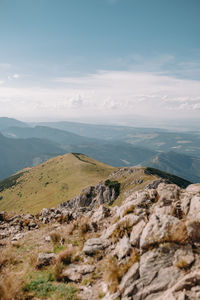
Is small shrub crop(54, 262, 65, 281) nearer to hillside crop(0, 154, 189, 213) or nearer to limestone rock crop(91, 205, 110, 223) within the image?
limestone rock crop(91, 205, 110, 223)

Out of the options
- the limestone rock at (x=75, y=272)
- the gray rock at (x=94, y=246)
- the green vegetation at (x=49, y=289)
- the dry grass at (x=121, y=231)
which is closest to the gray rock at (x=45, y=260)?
the limestone rock at (x=75, y=272)

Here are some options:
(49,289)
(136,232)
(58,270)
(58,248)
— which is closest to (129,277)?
(136,232)

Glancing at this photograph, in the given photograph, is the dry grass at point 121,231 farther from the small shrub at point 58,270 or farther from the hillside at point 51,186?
the hillside at point 51,186

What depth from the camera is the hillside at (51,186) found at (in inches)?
5374

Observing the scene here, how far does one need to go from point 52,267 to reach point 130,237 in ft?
15.8

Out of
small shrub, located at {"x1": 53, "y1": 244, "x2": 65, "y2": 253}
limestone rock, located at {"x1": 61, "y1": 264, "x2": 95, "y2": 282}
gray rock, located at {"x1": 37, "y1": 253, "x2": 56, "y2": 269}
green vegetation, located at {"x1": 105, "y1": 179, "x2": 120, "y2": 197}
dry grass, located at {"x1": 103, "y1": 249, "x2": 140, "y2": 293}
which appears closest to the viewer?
dry grass, located at {"x1": 103, "y1": 249, "x2": 140, "y2": 293}

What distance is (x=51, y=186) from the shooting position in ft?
531

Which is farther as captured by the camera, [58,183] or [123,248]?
[58,183]

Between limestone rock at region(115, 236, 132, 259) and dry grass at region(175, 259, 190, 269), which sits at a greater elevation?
dry grass at region(175, 259, 190, 269)

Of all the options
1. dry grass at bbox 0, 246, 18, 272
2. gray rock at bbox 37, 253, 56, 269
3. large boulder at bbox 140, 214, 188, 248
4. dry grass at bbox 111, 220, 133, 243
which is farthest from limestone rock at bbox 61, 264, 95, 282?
dry grass at bbox 0, 246, 18, 272

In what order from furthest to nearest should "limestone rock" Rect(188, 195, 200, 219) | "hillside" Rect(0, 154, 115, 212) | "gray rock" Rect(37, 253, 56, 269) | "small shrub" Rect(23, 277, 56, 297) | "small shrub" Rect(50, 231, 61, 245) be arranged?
"hillside" Rect(0, 154, 115, 212), "small shrub" Rect(50, 231, 61, 245), "gray rock" Rect(37, 253, 56, 269), "limestone rock" Rect(188, 195, 200, 219), "small shrub" Rect(23, 277, 56, 297)

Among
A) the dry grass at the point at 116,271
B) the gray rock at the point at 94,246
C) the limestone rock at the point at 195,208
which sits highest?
the limestone rock at the point at 195,208

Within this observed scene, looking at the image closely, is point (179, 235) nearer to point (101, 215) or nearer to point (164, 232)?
point (164, 232)

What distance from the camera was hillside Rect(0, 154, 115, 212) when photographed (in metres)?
136
